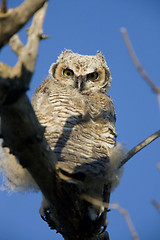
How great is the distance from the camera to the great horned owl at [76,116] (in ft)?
9.80

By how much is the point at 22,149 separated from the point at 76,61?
2959mm

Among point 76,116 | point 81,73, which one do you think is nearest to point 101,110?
point 76,116

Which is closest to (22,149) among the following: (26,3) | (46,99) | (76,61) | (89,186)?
(89,186)

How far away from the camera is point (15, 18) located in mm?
1738

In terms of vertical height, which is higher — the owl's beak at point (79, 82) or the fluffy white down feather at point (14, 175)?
the owl's beak at point (79, 82)

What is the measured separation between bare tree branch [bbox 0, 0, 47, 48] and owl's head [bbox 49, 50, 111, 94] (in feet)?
8.70

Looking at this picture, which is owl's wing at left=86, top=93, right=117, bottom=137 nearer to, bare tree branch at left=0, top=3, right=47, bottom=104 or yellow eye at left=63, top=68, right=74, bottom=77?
yellow eye at left=63, top=68, right=74, bottom=77

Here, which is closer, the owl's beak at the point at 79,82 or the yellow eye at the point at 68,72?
the owl's beak at the point at 79,82

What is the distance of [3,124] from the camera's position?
2.03m

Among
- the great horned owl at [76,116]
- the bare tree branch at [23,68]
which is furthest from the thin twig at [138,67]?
the great horned owl at [76,116]

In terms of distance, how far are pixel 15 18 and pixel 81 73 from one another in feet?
9.50

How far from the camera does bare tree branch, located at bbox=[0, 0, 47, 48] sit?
1727 mm

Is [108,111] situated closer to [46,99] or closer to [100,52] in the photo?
[46,99]

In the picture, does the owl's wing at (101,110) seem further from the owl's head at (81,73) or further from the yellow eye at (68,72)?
the yellow eye at (68,72)
